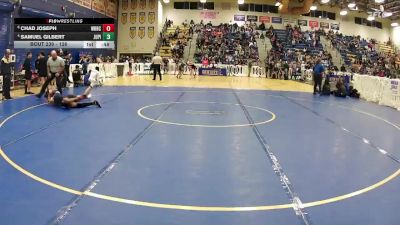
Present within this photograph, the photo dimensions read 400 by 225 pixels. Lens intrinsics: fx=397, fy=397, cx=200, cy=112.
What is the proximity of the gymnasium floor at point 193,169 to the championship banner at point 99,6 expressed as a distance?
23.0m

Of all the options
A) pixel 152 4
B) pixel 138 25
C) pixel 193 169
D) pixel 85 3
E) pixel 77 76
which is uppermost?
pixel 152 4

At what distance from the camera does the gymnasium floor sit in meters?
4.35

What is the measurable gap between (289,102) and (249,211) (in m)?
11.2

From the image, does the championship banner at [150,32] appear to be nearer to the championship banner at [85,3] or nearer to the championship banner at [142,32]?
the championship banner at [142,32]

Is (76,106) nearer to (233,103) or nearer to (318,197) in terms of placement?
(233,103)

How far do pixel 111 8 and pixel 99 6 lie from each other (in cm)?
384

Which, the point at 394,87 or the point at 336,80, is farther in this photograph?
the point at 336,80

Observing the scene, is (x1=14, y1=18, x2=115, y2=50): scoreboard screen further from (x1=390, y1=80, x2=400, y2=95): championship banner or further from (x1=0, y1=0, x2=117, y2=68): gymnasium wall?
(x1=390, y1=80, x2=400, y2=95): championship banner

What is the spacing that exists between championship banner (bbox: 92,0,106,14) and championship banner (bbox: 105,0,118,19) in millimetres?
1000

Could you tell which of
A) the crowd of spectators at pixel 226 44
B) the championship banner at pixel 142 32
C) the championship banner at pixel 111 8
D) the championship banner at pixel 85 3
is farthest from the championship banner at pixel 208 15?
the championship banner at pixel 85 3

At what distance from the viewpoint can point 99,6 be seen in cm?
3378

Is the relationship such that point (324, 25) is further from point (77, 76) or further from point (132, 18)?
point (77, 76)

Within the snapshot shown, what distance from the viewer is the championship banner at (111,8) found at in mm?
36250

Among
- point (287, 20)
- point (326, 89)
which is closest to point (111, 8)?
point (287, 20)
